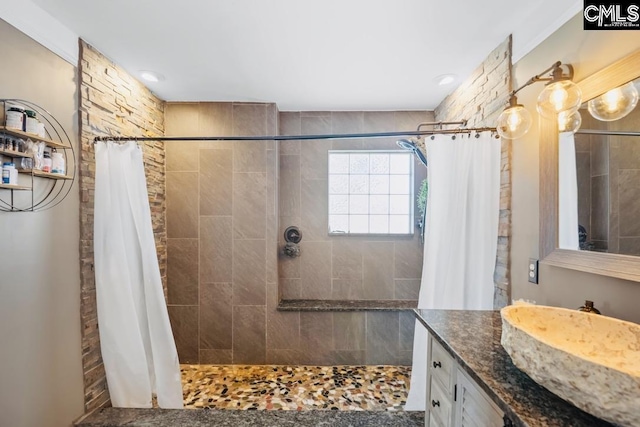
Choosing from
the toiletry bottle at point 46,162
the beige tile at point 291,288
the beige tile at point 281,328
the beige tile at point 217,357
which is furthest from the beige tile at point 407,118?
the beige tile at point 217,357

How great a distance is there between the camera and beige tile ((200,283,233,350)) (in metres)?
2.70

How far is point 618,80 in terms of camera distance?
1.08 m

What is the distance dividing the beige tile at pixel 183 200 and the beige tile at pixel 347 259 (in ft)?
4.99

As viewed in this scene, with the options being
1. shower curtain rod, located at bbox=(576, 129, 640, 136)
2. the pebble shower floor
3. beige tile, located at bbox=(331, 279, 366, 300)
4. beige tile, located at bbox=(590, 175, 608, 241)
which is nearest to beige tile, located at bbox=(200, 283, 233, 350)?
the pebble shower floor

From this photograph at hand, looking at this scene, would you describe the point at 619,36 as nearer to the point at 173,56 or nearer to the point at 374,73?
the point at 374,73

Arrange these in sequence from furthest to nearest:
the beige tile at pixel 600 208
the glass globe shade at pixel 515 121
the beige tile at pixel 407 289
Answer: the beige tile at pixel 407 289
the glass globe shade at pixel 515 121
the beige tile at pixel 600 208

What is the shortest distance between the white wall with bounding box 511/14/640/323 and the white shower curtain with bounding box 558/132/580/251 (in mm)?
143

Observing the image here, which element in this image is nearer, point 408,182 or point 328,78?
point 328,78

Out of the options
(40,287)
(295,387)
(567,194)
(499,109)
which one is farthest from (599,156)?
(40,287)

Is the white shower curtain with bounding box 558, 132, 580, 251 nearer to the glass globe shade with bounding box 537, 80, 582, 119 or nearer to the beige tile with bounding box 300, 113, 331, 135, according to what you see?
the glass globe shade with bounding box 537, 80, 582, 119

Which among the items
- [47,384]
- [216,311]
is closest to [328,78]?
[216,311]

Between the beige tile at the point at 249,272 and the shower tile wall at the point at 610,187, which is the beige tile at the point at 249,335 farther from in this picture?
the shower tile wall at the point at 610,187

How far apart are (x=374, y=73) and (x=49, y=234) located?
8.18 feet

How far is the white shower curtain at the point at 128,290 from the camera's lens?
183 cm
